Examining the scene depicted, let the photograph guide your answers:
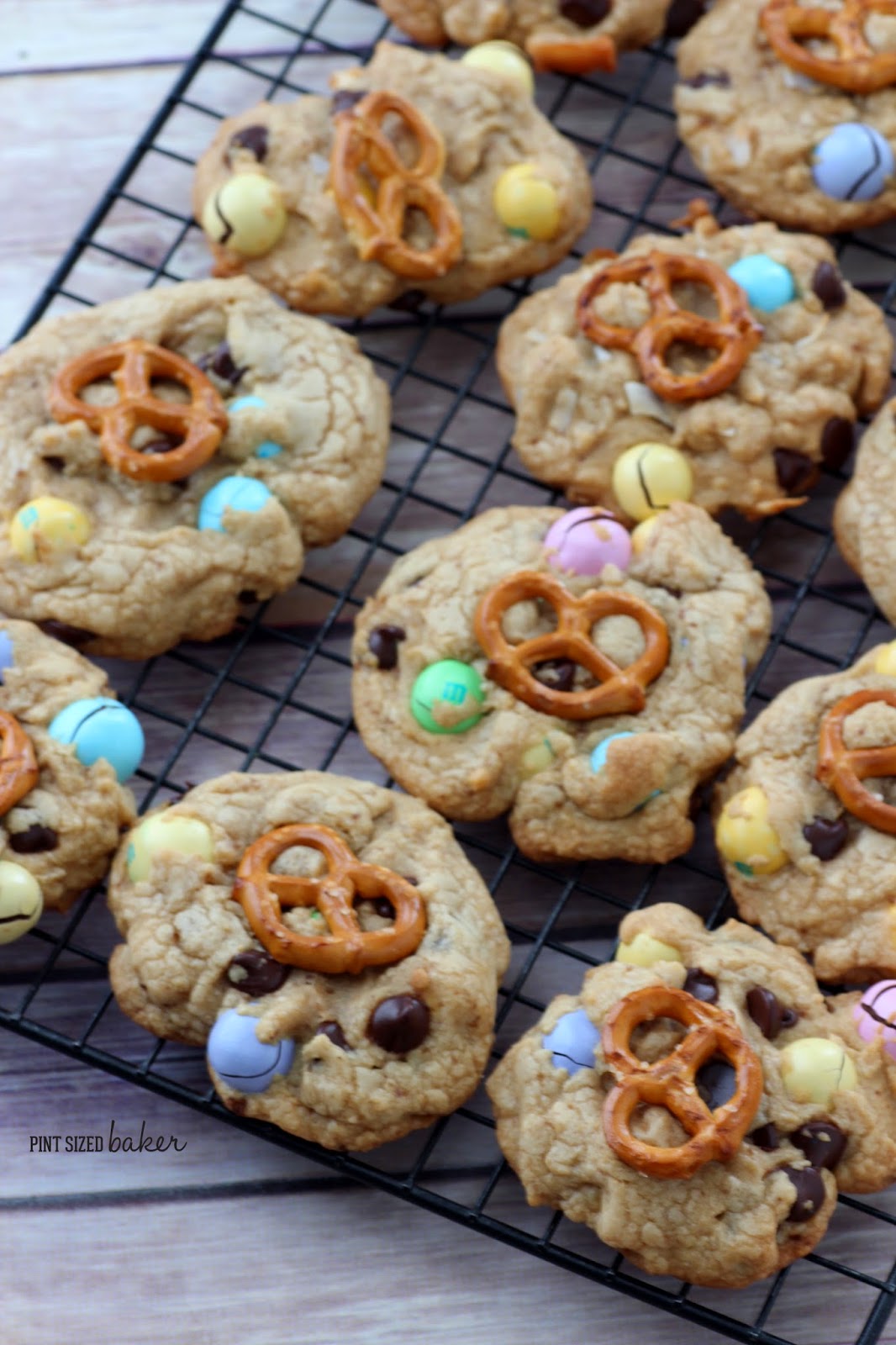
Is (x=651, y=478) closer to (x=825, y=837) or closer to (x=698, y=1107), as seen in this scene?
(x=825, y=837)

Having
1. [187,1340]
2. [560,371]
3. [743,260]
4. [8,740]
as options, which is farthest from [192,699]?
[743,260]

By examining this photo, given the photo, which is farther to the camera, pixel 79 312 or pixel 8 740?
pixel 79 312

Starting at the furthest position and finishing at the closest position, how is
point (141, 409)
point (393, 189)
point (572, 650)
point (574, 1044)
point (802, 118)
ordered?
point (802, 118) → point (393, 189) → point (141, 409) → point (572, 650) → point (574, 1044)

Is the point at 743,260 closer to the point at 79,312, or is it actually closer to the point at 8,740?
the point at 79,312

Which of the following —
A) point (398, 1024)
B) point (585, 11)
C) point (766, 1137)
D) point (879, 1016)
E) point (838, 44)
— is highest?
point (838, 44)

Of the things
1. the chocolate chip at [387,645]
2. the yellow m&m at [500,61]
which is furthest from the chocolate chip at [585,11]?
the chocolate chip at [387,645]

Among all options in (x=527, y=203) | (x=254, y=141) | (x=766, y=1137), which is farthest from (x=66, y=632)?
(x=766, y=1137)
